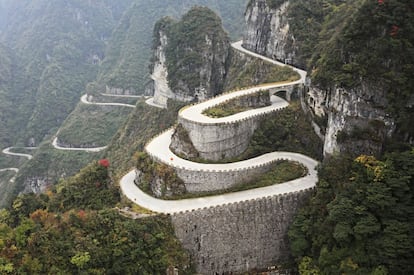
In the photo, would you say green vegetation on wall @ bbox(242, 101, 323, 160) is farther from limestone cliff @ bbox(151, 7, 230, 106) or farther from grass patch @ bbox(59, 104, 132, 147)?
grass patch @ bbox(59, 104, 132, 147)

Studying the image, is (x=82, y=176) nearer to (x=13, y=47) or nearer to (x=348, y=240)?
(x=348, y=240)

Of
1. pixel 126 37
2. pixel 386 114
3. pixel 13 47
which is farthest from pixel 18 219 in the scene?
pixel 13 47

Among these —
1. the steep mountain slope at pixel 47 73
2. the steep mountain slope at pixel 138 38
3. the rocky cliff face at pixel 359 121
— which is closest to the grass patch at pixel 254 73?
the rocky cliff face at pixel 359 121

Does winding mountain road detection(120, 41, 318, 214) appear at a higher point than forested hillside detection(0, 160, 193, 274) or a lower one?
higher

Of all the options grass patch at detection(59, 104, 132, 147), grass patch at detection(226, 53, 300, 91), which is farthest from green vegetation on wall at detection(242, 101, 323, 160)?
grass patch at detection(59, 104, 132, 147)

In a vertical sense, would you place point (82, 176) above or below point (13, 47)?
above

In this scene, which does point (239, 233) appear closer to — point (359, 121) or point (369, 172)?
point (369, 172)

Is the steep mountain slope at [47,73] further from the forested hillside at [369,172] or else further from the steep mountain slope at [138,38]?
the forested hillside at [369,172]

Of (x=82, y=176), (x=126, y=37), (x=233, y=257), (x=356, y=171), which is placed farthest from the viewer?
(x=126, y=37)
